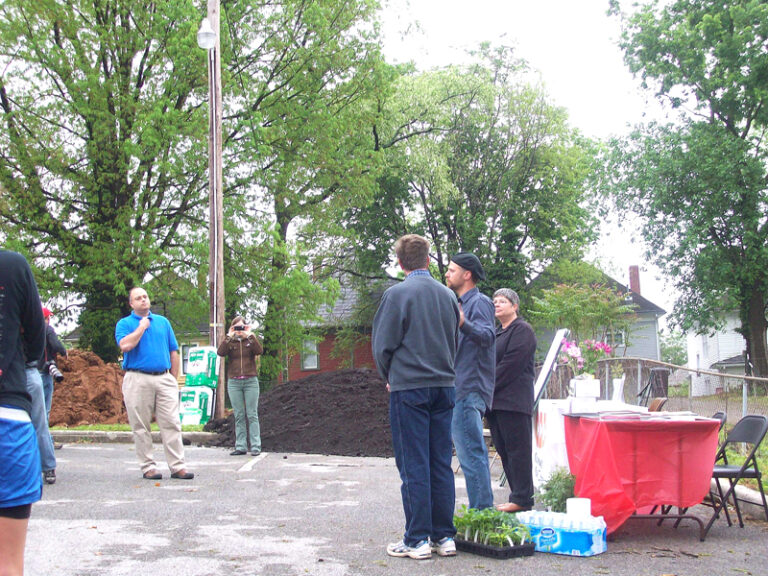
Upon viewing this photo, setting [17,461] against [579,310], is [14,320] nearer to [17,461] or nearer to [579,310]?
[17,461]

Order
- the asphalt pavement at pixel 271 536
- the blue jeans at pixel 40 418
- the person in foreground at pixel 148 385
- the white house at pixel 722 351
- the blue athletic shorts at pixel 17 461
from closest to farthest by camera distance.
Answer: the blue athletic shorts at pixel 17 461, the asphalt pavement at pixel 271 536, the blue jeans at pixel 40 418, the person in foreground at pixel 148 385, the white house at pixel 722 351

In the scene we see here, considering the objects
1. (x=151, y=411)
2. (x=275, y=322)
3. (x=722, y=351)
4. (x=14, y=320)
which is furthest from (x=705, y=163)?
(x=722, y=351)

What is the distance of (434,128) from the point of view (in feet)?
110

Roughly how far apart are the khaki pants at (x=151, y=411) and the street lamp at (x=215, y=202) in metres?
6.17

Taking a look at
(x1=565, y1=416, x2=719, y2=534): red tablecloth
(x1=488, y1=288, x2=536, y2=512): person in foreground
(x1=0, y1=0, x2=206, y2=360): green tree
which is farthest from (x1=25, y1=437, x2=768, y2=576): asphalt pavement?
(x1=0, y1=0, x2=206, y2=360): green tree

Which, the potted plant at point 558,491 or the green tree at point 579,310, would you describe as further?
the green tree at point 579,310

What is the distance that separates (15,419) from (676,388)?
33.2ft

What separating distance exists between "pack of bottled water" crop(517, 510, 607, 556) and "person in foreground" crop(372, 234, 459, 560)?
26.1 inches

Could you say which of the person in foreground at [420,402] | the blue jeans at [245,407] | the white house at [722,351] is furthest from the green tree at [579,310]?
the person in foreground at [420,402]

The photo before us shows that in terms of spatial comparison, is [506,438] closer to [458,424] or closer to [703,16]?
[458,424]

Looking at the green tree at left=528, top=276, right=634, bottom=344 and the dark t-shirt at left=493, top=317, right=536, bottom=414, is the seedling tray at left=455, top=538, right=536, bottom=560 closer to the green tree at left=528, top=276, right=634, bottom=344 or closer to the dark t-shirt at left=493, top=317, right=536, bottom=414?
the dark t-shirt at left=493, top=317, right=536, bottom=414

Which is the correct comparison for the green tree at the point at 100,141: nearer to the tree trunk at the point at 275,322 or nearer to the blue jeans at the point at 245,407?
the tree trunk at the point at 275,322

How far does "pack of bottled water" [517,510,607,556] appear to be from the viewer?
593 centimetres

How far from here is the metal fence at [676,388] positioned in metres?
10.4
